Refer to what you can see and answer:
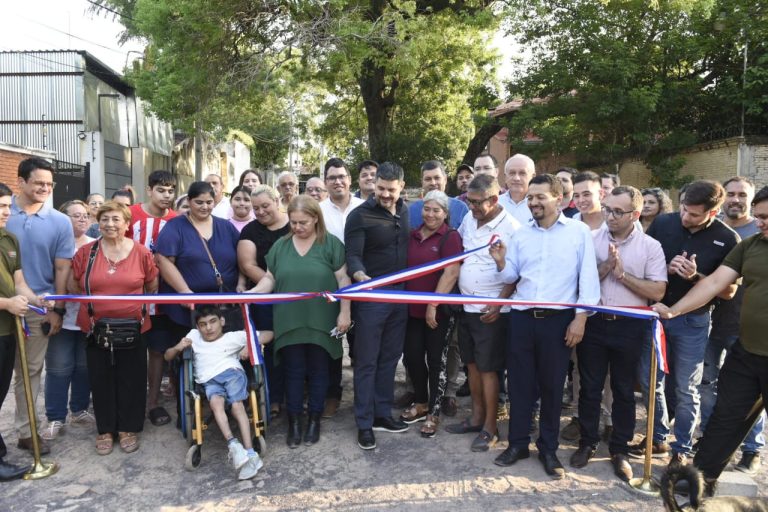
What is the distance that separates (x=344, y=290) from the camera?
14.4 ft

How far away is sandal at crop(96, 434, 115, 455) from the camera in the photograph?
452 cm

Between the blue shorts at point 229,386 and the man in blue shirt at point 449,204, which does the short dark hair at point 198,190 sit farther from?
the man in blue shirt at point 449,204

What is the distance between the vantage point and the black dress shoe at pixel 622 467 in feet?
13.3

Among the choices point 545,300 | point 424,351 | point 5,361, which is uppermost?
point 545,300

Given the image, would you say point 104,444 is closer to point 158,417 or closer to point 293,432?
point 158,417

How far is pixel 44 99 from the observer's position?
20156 mm

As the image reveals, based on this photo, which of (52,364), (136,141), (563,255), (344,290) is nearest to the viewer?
(563,255)

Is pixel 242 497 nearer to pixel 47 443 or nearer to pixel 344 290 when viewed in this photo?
pixel 344 290

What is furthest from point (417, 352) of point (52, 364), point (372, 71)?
point (372, 71)

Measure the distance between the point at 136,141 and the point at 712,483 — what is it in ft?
81.2

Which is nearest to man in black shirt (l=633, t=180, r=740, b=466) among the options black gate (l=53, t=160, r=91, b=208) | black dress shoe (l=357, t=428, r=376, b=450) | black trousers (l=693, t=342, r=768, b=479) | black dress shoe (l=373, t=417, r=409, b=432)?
black trousers (l=693, t=342, r=768, b=479)

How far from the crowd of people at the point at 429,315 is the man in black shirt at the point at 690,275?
1 cm

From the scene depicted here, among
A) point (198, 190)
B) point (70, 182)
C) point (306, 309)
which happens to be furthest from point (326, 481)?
point (70, 182)

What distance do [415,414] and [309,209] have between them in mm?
2125
